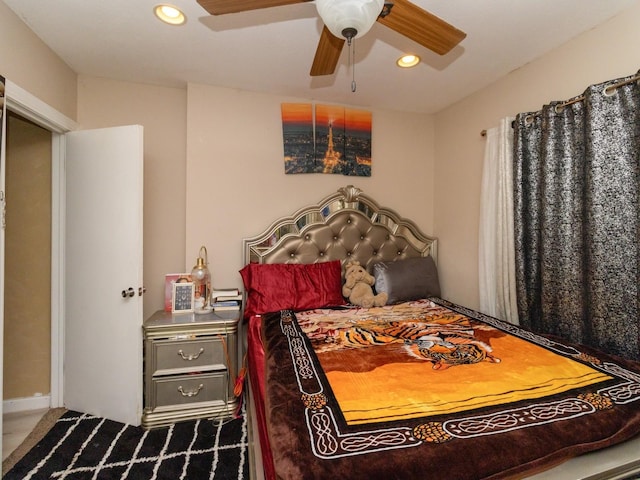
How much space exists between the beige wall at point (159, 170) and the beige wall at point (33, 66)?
0.29m

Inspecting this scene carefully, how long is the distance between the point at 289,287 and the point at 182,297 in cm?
77

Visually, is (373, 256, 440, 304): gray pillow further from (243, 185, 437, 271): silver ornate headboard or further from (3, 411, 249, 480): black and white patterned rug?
(3, 411, 249, 480): black and white patterned rug

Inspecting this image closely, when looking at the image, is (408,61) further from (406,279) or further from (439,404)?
(439,404)

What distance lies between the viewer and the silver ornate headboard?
2.48 metres

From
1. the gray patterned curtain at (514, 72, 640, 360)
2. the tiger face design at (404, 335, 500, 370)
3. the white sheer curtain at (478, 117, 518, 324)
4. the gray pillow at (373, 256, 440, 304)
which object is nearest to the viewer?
the tiger face design at (404, 335, 500, 370)

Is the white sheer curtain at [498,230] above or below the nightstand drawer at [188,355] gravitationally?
above

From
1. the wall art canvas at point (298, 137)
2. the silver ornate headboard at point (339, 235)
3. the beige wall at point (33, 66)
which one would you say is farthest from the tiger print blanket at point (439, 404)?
the beige wall at point (33, 66)

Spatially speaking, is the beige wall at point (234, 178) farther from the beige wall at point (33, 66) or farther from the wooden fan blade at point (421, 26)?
the wooden fan blade at point (421, 26)

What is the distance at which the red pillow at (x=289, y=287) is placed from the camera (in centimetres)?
219

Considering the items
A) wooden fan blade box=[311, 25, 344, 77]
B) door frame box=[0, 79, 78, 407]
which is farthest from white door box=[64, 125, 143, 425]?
wooden fan blade box=[311, 25, 344, 77]

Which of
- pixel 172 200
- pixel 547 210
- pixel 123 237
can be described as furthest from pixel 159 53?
pixel 547 210

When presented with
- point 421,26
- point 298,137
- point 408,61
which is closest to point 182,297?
point 298,137

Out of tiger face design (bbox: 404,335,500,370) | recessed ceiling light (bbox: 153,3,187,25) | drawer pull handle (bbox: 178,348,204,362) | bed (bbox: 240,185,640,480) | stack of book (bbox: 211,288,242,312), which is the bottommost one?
drawer pull handle (bbox: 178,348,204,362)

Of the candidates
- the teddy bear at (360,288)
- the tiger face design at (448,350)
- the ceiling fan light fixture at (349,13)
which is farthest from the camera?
the teddy bear at (360,288)
